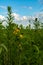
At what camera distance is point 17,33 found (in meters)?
3.50

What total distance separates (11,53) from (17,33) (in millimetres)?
338

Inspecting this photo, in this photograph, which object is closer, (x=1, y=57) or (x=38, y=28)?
(x=1, y=57)

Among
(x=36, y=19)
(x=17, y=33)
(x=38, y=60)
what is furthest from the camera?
(x=36, y=19)

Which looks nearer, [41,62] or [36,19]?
[41,62]

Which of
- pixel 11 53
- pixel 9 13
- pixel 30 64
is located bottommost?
pixel 30 64

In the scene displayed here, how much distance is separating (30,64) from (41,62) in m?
0.19

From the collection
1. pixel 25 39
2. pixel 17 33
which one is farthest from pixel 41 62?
pixel 17 33

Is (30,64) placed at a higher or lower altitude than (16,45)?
lower

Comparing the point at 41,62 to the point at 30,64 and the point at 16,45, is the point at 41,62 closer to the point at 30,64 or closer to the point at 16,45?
the point at 30,64

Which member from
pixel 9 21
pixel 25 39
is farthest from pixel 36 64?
pixel 9 21

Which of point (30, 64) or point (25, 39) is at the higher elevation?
point (25, 39)

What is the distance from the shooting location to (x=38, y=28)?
18.8 ft

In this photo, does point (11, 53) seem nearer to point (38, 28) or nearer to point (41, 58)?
point (41, 58)

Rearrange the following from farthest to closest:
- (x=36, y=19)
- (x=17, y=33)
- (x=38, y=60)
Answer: (x=36, y=19) → (x=38, y=60) → (x=17, y=33)
